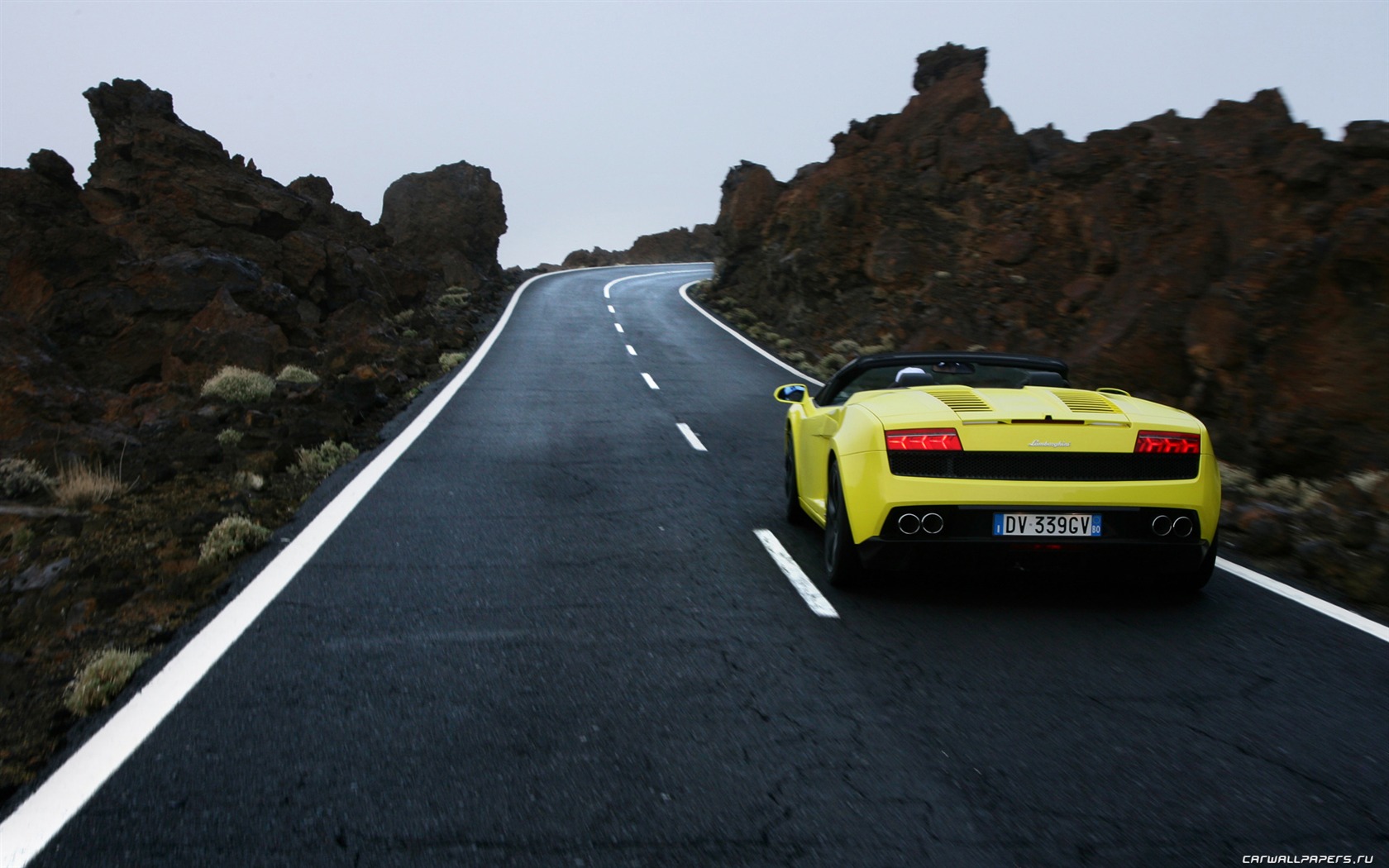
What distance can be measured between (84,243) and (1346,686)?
2056 cm

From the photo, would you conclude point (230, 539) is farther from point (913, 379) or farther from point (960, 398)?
point (960, 398)

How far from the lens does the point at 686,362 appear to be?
2267 cm

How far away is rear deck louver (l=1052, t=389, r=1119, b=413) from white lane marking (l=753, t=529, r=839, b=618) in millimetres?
1598

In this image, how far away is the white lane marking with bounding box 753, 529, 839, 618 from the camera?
586 cm

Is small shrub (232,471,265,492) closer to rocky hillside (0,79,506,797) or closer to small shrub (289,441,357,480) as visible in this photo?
rocky hillside (0,79,506,797)

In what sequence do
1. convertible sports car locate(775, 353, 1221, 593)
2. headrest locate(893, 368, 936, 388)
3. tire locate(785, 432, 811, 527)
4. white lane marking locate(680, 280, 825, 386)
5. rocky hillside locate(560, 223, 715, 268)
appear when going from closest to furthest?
1. convertible sports car locate(775, 353, 1221, 593)
2. headrest locate(893, 368, 936, 388)
3. tire locate(785, 432, 811, 527)
4. white lane marking locate(680, 280, 825, 386)
5. rocky hillside locate(560, 223, 715, 268)

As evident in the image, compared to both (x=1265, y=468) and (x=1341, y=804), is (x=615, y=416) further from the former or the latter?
(x=1341, y=804)

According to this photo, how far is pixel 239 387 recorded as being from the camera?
1525cm

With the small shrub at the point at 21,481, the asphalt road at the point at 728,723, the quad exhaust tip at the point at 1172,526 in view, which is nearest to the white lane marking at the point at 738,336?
the small shrub at the point at 21,481

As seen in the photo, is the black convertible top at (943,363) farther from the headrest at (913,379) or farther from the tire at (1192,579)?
the tire at (1192,579)

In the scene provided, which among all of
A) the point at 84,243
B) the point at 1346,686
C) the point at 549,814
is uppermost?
the point at 84,243

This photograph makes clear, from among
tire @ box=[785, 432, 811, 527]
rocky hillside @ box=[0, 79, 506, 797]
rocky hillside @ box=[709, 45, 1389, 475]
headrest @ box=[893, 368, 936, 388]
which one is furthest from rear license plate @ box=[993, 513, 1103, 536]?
rocky hillside @ box=[709, 45, 1389, 475]

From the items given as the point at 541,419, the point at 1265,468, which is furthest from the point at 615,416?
the point at 1265,468

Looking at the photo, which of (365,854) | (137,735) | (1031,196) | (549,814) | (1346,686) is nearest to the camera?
(365,854)
